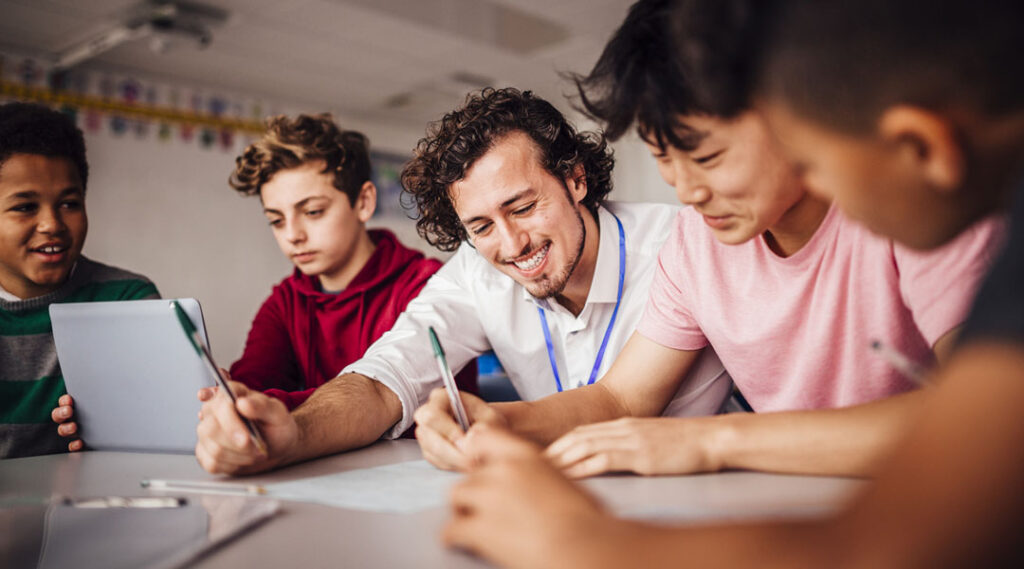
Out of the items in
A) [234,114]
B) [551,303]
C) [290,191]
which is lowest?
[551,303]

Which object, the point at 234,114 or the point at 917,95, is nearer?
the point at 917,95

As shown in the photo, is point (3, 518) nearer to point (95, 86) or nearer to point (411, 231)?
point (95, 86)

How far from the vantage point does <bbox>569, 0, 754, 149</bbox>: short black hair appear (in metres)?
0.61

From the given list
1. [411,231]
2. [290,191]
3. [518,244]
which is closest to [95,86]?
[411,231]

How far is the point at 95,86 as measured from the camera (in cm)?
450

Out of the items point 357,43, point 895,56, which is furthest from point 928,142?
point 357,43

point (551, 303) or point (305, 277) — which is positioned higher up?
point (305, 277)

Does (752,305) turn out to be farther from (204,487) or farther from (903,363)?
(204,487)

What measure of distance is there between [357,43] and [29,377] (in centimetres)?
311

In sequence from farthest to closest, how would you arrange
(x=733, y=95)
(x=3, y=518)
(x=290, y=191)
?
(x=290, y=191), (x=3, y=518), (x=733, y=95)

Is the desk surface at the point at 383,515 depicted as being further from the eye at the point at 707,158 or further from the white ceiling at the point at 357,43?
the white ceiling at the point at 357,43

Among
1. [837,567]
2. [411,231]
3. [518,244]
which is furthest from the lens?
[411,231]

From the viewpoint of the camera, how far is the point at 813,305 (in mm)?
1096

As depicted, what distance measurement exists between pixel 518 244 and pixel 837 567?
1267 millimetres
